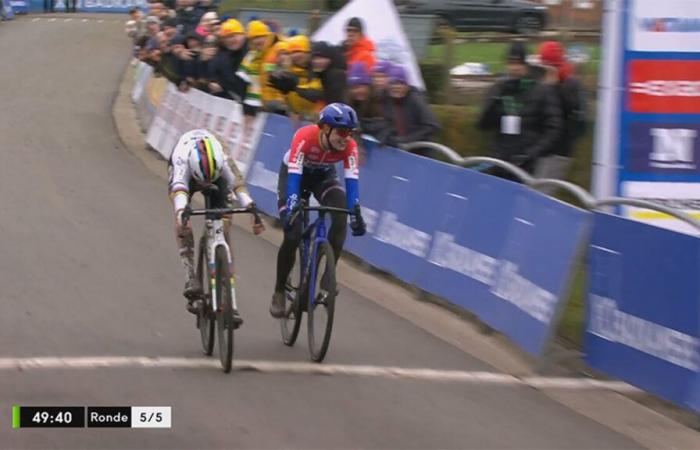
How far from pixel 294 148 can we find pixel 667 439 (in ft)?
11.2

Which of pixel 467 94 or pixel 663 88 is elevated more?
pixel 663 88

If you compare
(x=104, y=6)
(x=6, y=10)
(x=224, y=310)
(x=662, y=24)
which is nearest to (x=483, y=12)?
(x=662, y=24)

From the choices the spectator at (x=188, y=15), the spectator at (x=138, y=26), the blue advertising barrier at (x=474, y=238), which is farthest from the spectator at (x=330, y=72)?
the spectator at (x=138, y=26)

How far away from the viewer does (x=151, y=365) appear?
27.6 ft

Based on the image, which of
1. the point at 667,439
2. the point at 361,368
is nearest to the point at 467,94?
the point at 361,368

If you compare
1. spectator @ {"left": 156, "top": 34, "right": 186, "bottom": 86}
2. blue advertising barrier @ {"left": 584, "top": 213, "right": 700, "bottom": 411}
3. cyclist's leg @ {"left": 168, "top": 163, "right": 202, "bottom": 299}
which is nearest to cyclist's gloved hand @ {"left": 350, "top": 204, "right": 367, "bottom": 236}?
cyclist's leg @ {"left": 168, "top": 163, "right": 202, "bottom": 299}

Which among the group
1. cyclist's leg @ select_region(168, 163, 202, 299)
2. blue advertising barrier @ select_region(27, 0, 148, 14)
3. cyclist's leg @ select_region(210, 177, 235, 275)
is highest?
cyclist's leg @ select_region(210, 177, 235, 275)

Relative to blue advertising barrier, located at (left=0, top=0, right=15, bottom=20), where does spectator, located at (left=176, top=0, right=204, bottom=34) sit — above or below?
above

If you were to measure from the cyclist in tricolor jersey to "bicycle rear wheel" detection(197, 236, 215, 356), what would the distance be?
64cm

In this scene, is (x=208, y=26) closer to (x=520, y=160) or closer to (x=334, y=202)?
(x=520, y=160)

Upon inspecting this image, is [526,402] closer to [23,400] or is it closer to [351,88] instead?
[23,400]

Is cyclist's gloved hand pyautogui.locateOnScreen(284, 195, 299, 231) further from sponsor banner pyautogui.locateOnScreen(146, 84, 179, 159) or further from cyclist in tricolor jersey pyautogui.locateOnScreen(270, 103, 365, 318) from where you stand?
sponsor banner pyautogui.locateOnScreen(146, 84, 179, 159)

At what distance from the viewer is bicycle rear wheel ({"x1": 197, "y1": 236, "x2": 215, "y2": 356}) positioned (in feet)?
28.2

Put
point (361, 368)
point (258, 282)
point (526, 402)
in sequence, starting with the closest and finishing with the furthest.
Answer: point (526, 402) → point (361, 368) → point (258, 282)
